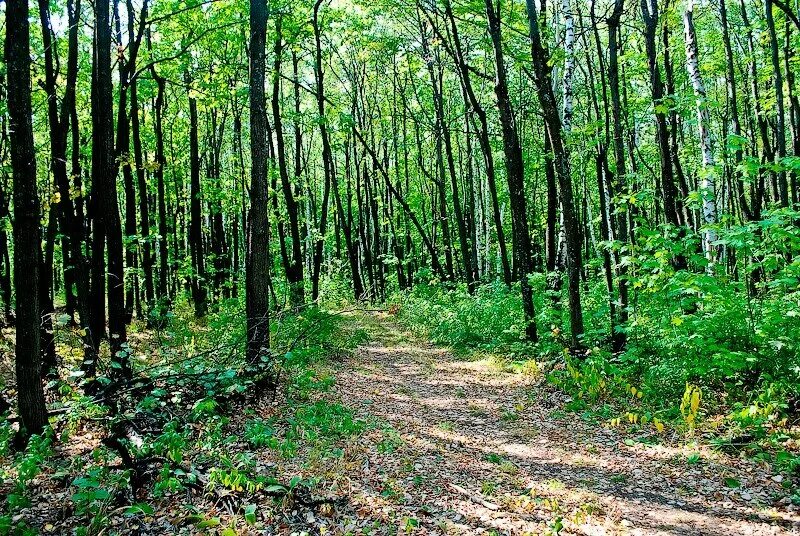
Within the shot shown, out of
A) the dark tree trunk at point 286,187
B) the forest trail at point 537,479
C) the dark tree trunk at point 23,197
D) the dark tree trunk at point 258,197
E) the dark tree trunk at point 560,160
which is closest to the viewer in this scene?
the forest trail at point 537,479

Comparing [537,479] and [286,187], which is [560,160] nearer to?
[537,479]

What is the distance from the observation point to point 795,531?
424 cm

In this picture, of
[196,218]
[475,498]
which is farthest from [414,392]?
[196,218]

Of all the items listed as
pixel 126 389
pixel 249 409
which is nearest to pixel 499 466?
pixel 249 409

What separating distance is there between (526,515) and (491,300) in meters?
10.7

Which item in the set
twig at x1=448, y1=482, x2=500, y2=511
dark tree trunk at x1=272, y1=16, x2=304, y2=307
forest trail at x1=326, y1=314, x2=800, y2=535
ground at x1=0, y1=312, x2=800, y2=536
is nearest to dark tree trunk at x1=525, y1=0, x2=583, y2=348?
forest trail at x1=326, y1=314, x2=800, y2=535

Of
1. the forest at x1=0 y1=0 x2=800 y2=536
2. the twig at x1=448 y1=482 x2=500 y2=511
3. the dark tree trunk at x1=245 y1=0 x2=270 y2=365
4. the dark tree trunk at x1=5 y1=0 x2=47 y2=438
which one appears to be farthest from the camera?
the dark tree trunk at x1=245 y1=0 x2=270 y2=365

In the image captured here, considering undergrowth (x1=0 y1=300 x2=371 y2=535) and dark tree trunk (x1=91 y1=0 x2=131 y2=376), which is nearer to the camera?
undergrowth (x1=0 y1=300 x2=371 y2=535)

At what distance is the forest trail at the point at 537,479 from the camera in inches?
181

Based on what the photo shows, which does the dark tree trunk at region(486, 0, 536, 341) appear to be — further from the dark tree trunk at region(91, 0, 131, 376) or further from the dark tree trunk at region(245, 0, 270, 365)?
the dark tree trunk at region(91, 0, 131, 376)

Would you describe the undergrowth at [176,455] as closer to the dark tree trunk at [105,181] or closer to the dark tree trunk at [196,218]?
the dark tree trunk at [105,181]

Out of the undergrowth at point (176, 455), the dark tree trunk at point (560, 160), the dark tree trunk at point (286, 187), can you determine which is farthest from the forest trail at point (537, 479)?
the dark tree trunk at point (286, 187)

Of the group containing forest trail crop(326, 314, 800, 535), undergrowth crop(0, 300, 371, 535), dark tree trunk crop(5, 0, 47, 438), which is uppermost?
dark tree trunk crop(5, 0, 47, 438)

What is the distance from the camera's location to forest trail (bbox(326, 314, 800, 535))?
15.1ft
